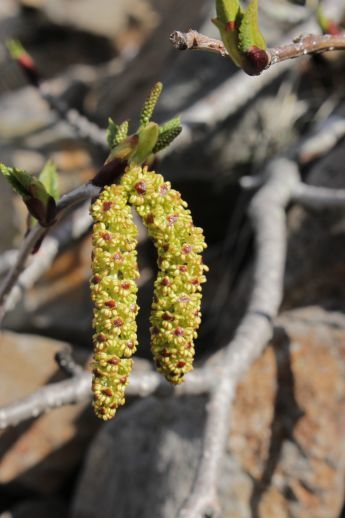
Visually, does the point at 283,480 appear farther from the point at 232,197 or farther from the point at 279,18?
the point at 279,18

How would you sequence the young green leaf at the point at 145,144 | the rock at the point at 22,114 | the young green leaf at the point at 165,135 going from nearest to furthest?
the young green leaf at the point at 145,144
the young green leaf at the point at 165,135
the rock at the point at 22,114

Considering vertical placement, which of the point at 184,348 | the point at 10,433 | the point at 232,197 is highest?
the point at 184,348

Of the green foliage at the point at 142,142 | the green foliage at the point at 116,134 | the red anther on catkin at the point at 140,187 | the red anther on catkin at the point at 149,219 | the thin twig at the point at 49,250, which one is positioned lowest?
the thin twig at the point at 49,250

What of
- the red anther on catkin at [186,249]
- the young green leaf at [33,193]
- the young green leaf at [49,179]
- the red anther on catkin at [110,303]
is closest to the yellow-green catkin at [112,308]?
the red anther on catkin at [110,303]

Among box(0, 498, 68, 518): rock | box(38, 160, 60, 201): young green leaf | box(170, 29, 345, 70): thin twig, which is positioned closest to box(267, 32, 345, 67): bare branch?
box(170, 29, 345, 70): thin twig

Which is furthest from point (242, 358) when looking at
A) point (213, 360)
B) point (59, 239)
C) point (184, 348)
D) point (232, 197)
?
point (232, 197)

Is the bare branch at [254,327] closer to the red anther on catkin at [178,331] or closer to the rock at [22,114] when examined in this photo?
the red anther on catkin at [178,331]

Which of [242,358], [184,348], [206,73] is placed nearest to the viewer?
[184,348]
